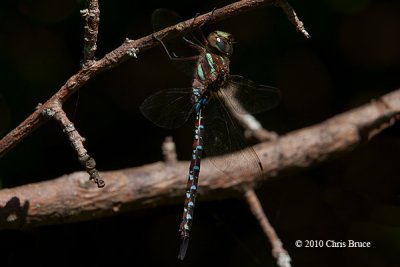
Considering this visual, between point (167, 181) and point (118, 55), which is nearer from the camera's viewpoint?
point (118, 55)

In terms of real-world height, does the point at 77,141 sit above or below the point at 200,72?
below

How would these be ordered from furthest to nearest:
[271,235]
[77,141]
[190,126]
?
[190,126]
[271,235]
[77,141]

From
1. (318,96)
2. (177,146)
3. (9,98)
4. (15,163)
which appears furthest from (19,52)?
(318,96)

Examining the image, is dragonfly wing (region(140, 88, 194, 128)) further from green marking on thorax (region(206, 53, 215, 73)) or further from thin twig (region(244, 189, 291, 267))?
thin twig (region(244, 189, 291, 267))

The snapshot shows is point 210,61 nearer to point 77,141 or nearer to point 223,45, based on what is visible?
point 223,45

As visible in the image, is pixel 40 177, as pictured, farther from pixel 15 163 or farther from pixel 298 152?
pixel 298 152

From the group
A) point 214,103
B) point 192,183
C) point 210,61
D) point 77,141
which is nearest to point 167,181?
point 192,183

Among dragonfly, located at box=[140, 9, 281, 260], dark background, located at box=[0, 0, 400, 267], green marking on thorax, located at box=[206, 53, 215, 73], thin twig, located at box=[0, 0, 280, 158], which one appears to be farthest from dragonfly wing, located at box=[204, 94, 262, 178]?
thin twig, located at box=[0, 0, 280, 158]
